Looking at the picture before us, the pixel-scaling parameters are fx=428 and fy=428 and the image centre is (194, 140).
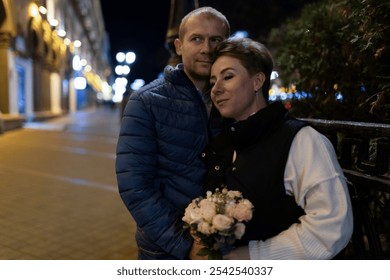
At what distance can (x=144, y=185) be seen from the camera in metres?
1.99

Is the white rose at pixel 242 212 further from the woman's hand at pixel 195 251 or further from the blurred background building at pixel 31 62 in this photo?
the blurred background building at pixel 31 62

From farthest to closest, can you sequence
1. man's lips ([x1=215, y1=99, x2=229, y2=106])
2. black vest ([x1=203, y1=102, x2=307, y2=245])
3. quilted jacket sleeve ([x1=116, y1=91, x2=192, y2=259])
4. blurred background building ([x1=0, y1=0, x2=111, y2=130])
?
blurred background building ([x1=0, y1=0, x2=111, y2=130]) → quilted jacket sleeve ([x1=116, y1=91, x2=192, y2=259]) → man's lips ([x1=215, y1=99, x2=229, y2=106]) → black vest ([x1=203, y1=102, x2=307, y2=245])

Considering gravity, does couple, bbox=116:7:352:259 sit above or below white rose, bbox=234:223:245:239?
above

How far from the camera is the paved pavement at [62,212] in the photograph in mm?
4008

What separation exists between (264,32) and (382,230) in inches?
767

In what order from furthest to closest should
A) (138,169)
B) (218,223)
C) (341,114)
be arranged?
(341,114) < (138,169) < (218,223)

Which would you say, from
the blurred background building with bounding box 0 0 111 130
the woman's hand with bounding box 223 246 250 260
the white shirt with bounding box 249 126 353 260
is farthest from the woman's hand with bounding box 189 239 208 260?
the blurred background building with bounding box 0 0 111 130

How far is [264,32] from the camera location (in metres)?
21.6

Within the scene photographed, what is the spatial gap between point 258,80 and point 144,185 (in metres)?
0.71

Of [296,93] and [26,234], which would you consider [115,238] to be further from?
[296,93]

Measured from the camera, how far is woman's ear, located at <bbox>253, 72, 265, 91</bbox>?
182 cm

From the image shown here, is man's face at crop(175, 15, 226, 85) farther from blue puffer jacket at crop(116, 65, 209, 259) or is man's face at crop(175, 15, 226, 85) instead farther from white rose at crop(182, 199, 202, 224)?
white rose at crop(182, 199, 202, 224)

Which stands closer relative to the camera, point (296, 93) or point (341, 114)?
point (341, 114)
